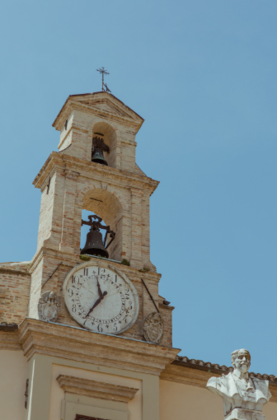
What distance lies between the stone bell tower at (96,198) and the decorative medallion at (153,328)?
160mm

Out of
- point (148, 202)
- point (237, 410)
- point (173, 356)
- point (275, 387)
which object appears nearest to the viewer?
point (237, 410)

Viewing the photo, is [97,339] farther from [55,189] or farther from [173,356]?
[55,189]

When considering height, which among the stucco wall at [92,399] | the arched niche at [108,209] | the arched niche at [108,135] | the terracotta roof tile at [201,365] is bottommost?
the stucco wall at [92,399]

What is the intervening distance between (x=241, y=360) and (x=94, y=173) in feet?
25.5

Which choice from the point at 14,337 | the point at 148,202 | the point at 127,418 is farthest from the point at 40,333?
the point at 148,202

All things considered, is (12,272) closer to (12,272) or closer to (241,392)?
(12,272)

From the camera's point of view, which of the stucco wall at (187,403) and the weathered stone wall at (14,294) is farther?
the weathered stone wall at (14,294)

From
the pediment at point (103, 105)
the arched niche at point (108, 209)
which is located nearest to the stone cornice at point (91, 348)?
the arched niche at point (108, 209)

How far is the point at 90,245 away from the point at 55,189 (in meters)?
1.48

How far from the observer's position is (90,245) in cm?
1658

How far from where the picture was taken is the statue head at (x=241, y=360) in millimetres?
10586

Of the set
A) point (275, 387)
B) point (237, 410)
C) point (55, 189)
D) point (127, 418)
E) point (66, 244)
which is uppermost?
point (55, 189)

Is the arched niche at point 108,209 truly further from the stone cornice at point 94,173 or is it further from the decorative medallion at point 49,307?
the decorative medallion at point 49,307

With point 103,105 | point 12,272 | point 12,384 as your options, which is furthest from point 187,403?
point 103,105
